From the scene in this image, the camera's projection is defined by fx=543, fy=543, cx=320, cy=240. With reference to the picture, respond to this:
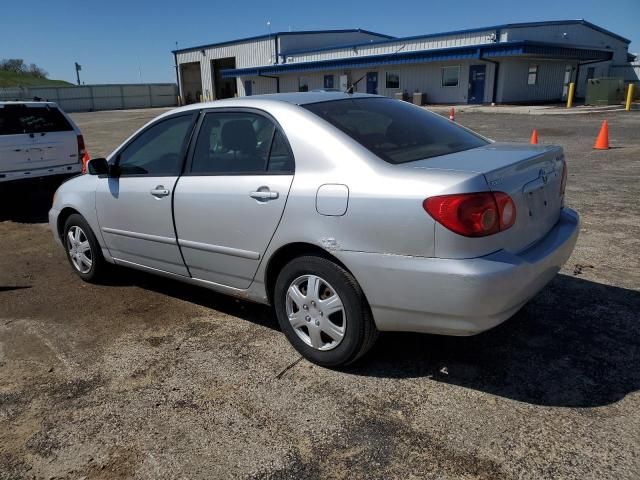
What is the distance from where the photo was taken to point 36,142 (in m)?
8.37

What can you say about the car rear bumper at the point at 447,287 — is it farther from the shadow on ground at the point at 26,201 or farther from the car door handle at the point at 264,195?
the shadow on ground at the point at 26,201

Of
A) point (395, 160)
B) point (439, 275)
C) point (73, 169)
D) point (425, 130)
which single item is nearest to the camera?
point (439, 275)

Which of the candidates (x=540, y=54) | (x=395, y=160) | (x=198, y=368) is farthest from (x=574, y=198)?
(x=540, y=54)

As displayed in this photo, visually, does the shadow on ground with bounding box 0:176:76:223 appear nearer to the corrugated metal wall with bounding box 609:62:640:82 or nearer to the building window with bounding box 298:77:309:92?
the building window with bounding box 298:77:309:92

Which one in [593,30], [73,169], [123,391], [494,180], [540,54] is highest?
[593,30]

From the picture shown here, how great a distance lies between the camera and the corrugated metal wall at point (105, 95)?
5534 centimetres

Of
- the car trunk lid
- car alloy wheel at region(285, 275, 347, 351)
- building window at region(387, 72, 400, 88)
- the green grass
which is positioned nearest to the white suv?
car alloy wheel at region(285, 275, 347, 351)

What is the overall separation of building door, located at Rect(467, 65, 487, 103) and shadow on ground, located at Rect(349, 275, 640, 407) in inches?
1208

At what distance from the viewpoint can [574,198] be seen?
7.79 meters

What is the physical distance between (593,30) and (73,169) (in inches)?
1665

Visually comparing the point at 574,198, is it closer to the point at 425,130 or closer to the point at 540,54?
the point at 425,130

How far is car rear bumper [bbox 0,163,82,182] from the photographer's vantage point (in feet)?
26.6

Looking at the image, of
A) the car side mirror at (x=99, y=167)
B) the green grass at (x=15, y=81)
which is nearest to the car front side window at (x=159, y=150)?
the car side mirror at (x=99, y=167)

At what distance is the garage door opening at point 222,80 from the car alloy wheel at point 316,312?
51975mm
